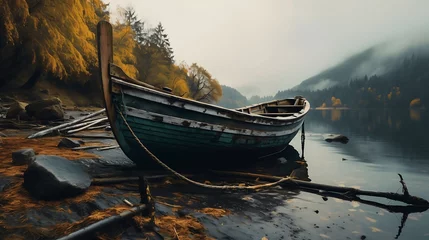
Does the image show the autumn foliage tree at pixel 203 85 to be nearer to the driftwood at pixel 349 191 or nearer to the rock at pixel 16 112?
the rock at pixel 16 112

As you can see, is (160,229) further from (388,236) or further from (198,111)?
(388,236)

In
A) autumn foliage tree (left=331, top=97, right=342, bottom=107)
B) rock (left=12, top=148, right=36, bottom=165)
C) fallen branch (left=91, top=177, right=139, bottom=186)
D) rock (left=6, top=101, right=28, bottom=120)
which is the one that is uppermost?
autumn foliage tree (left=331, top=97, right=342, bottom=107)

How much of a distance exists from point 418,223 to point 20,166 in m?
7.72

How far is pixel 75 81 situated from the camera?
3080 cm

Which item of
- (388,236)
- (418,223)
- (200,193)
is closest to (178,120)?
(200,193)

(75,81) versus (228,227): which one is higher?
(75,81)

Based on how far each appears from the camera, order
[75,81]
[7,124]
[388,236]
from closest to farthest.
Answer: [388,236]
[7,124]
[75,81]

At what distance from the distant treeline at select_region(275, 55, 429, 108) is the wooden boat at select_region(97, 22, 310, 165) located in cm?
14284

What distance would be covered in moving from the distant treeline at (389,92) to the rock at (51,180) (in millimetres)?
146406

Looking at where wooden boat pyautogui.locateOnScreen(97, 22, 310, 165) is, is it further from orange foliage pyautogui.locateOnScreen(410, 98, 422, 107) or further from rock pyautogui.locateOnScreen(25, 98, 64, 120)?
orange foliage pyautogui.locateOnScreen(410, 98, 422, 107)

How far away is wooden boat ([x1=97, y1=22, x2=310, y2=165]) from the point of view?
5.14 m

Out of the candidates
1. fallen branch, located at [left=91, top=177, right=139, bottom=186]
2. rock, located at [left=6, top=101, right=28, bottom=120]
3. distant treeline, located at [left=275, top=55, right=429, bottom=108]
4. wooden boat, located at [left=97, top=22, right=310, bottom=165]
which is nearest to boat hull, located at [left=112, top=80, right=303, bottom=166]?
wooden boat, located at [left=97, top=22, right=310, bottom=165]

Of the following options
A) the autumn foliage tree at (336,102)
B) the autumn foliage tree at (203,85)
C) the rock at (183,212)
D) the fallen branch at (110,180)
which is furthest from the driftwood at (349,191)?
the autumn foliage tree at (336,102)

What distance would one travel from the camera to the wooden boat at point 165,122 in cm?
514
